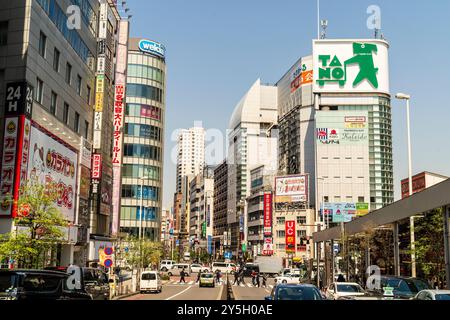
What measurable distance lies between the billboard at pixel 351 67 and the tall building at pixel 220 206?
2376 inches

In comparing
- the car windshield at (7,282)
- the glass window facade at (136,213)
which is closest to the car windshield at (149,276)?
the car windshield at (7,282)

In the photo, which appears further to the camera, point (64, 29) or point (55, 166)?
point (64, 29)

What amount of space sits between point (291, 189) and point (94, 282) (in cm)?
10158

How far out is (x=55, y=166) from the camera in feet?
137

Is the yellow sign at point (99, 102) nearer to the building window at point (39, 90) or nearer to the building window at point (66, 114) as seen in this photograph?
the building window at point (66, 114)

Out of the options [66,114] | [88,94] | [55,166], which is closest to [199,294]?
[55,166]

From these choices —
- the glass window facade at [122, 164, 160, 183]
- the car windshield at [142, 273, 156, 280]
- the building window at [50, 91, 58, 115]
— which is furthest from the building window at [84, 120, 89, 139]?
the glass window facade at [122, 164, 160, 183]

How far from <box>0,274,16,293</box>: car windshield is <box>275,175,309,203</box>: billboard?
11077 cm

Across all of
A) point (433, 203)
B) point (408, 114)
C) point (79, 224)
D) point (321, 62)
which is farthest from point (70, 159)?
point (321, 62)

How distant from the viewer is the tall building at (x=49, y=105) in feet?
112

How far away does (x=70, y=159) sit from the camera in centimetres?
4603

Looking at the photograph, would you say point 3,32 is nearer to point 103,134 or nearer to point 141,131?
point 103,134

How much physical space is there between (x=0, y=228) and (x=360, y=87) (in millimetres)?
114535
